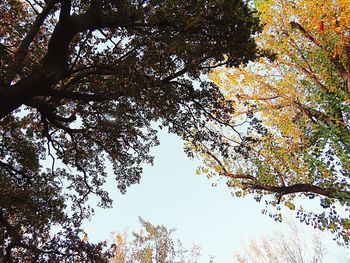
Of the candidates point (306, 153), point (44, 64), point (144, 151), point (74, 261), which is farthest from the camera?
point (144, 151)

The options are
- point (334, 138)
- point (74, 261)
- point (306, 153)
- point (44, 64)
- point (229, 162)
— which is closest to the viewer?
point (44, 64)

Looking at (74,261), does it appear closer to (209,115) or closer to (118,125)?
(118,125)

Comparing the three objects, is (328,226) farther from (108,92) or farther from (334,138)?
(108,92)

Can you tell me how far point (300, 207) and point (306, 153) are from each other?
135cm

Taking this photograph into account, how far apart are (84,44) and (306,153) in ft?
17.9

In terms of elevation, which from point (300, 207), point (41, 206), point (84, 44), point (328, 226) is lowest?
point (41, 206)

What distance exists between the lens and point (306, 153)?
7387 mm

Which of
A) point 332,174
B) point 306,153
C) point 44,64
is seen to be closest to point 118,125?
point 44,64

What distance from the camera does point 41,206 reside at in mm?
6816

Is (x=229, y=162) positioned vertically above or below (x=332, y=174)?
above

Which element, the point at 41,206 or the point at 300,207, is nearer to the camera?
the point at 41,206

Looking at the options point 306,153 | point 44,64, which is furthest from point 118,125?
point 306,153

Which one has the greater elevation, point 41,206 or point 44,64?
point 44,64

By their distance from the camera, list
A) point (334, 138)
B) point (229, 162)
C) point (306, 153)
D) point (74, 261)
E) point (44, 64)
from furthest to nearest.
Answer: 1. point (229, 162)
2. point (306, 153)
3. point (334, 138)
4. point (74, 261)
5. point (44, 64)
